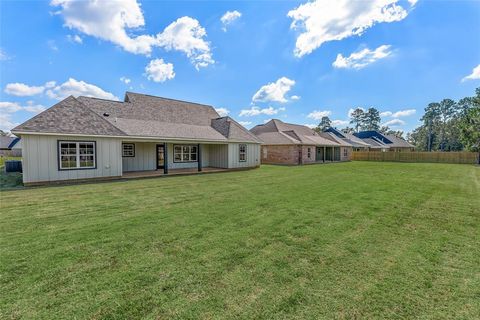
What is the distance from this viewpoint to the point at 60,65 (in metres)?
14.8

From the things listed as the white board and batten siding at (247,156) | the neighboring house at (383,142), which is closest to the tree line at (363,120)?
the neighboring house at (383,142)

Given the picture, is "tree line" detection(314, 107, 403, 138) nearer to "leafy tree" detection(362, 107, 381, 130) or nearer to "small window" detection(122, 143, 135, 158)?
"leafy tree" detection(362, 107, 381, 130)

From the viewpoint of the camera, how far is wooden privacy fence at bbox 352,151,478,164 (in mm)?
27438

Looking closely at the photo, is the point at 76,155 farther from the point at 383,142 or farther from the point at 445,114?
the point at 445,114

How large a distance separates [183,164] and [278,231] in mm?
13662

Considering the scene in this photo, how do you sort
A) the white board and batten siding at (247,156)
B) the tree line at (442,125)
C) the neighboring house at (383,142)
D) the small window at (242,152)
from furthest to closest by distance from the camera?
the tree line at (442,125)
the neighboring house at (383,142)
the small window at (242,152)
the white board and batten siding at (247,156)

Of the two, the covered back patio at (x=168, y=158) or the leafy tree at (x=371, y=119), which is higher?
the leafy tree at (x=371, y=119)

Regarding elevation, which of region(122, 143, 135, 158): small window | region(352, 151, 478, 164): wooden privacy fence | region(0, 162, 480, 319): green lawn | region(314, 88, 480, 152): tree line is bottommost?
region(0, 162, 480, 319): green lawn

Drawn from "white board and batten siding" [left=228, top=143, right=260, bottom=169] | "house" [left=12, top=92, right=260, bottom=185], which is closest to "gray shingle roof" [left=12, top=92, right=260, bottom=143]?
"house" [left=12, top=92, right=260, bottom=185]

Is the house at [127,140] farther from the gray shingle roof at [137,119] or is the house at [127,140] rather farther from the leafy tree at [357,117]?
the leafy tree at [357,117]

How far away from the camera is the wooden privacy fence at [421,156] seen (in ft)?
90.0

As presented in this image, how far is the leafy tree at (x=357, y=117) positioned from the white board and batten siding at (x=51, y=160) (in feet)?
262

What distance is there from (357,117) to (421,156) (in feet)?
166

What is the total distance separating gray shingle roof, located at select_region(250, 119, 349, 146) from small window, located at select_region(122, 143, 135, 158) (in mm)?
14976
